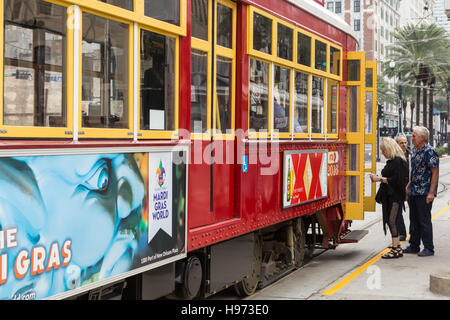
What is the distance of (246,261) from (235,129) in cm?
138

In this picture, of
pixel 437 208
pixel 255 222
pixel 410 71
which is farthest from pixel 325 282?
pixel 410 71

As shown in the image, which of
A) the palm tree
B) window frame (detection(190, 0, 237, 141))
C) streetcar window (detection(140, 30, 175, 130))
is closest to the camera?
streetcar window (detection(140, 30, 175, 130))

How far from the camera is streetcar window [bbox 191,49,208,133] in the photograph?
5.50m

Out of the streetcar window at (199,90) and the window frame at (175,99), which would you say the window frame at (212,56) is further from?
the window frame at (175,99)

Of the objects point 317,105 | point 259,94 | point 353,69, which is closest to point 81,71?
point 259,94

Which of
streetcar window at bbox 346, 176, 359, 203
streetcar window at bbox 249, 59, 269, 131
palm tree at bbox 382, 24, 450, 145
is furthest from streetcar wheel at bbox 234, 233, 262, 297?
palm tree at bbox 382, 24, 450, 145

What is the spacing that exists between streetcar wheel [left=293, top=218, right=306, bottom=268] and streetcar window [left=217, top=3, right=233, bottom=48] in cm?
317

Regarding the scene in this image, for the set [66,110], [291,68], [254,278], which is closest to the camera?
[66,110]

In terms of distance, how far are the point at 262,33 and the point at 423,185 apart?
431 centimetres

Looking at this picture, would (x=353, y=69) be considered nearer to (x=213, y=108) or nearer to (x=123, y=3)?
(x=213, y=108)

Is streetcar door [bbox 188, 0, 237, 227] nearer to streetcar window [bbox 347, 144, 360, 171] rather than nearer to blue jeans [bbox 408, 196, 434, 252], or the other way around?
streetcar window [bbox 347, 144, 360, 171]

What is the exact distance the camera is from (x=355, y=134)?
9.95 metres

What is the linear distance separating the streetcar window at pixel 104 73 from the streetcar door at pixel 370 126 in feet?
20.1

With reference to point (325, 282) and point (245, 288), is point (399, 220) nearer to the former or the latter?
point (325, 282)
